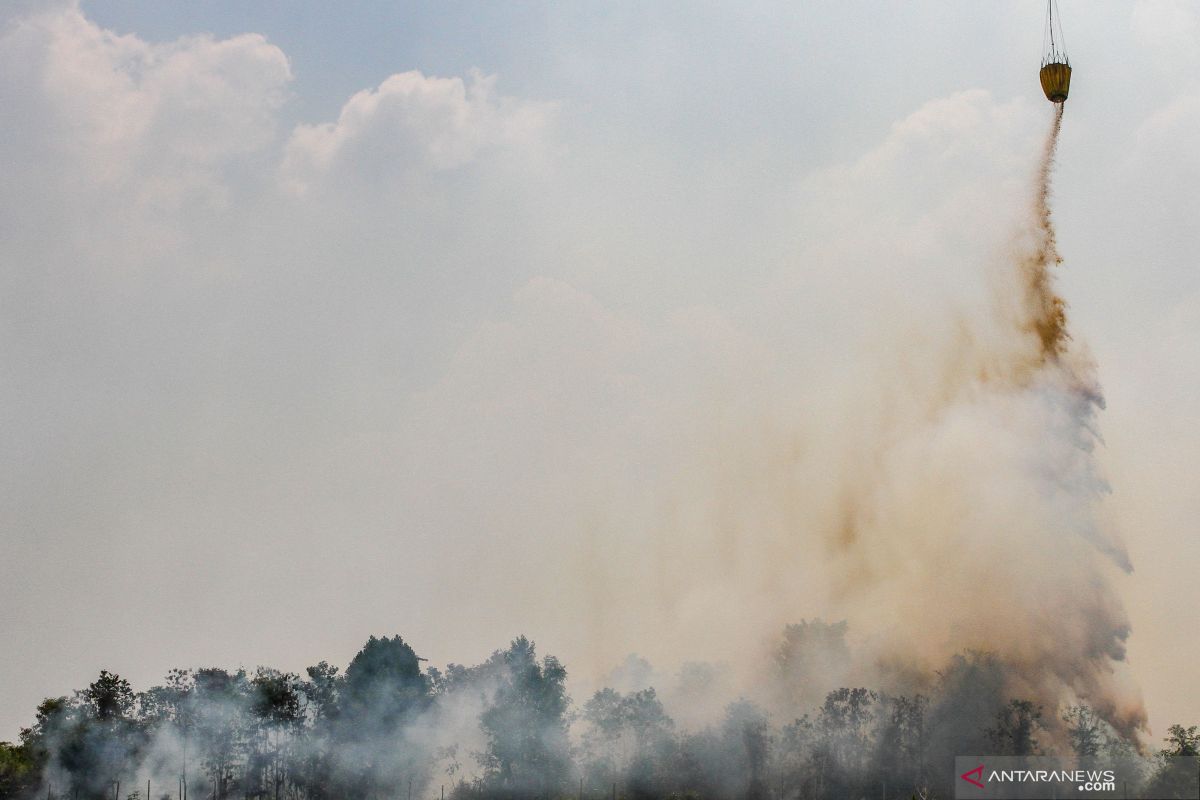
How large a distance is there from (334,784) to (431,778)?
37.0 feet

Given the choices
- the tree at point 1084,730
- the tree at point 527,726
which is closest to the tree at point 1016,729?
the tree at point 1084,730

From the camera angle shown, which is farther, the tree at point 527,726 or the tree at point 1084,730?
the tree at point 527,726

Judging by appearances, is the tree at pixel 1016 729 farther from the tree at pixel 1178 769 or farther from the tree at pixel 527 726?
the tree at pixel 527 726

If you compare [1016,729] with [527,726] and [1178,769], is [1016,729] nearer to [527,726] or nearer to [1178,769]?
[1178,769]

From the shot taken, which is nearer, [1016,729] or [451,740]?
[1016,729]

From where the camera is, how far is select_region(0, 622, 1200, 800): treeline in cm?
12912

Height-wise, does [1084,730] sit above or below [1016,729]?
below

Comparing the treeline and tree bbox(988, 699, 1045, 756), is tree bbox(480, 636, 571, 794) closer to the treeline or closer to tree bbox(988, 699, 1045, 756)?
the treeline

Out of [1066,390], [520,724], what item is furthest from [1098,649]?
[520,724]

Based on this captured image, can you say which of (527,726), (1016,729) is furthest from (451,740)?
(1016,729)

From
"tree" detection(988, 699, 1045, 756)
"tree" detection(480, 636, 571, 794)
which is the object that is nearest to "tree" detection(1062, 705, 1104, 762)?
"tree" detection(988, 699, 1045, 756)

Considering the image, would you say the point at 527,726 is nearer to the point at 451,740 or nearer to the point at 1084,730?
the point at 451,740

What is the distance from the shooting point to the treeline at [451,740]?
129m

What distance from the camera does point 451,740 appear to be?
142 m
